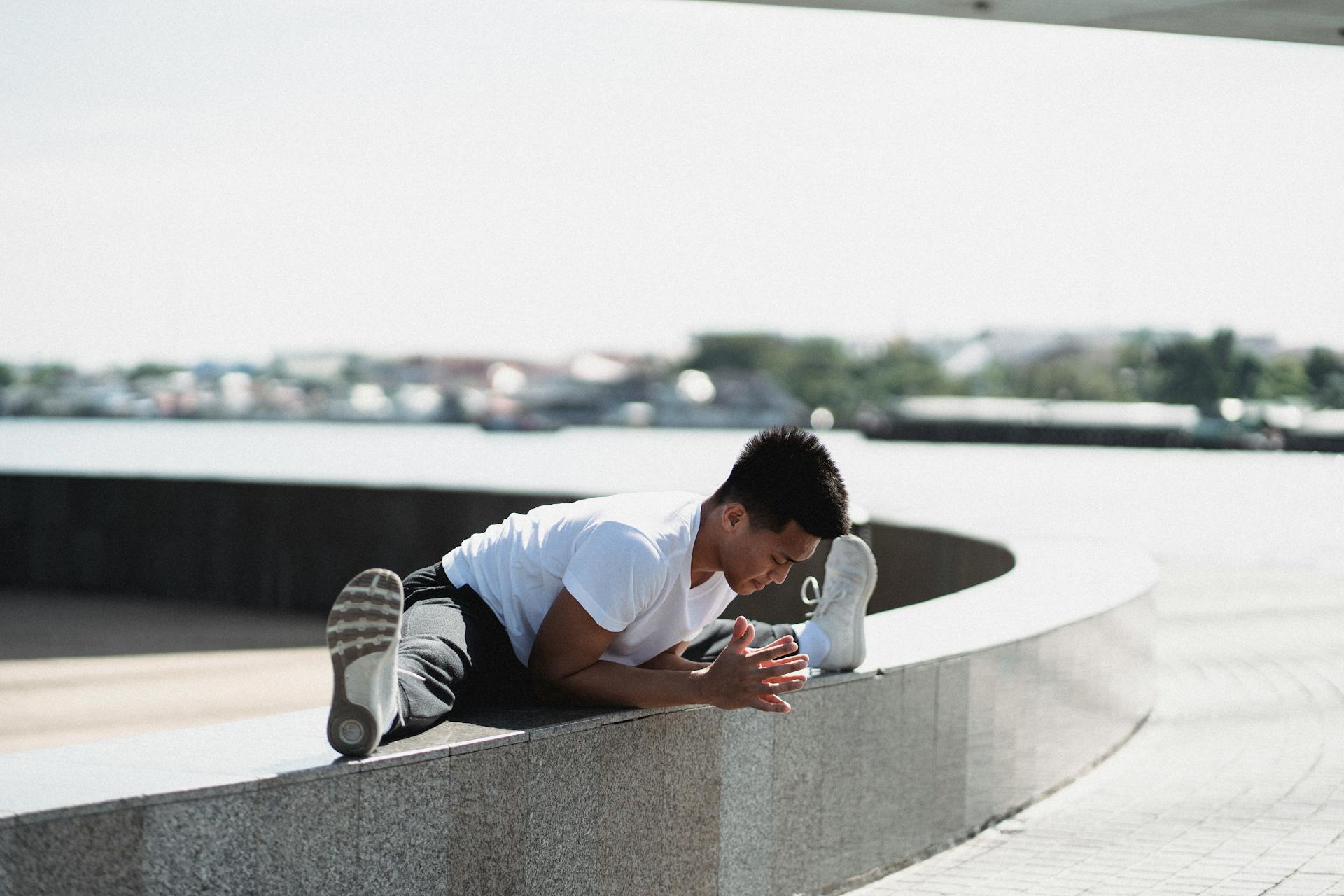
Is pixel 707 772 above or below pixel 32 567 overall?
above

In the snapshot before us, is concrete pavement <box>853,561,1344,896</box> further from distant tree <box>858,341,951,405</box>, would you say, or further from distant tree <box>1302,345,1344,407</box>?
distant tree <box>858,341,951,405</box>

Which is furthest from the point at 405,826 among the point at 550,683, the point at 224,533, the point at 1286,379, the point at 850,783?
the point at 1286,379

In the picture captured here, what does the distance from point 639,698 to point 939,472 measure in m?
60.9

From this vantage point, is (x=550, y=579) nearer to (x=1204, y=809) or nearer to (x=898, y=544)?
(x=1204, y=809)

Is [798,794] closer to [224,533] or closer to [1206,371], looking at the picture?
[224,533]

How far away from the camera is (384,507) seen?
12516 mm

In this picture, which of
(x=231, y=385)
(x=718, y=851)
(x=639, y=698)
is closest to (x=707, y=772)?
(x=718, y=851)

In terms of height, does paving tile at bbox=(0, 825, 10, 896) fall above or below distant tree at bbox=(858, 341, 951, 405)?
above

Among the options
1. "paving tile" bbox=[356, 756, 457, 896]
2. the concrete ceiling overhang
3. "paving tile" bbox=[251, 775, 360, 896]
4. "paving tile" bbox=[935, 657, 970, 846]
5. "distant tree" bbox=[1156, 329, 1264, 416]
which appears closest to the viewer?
"paving tile" bbox=[251, 775, 360, 896]

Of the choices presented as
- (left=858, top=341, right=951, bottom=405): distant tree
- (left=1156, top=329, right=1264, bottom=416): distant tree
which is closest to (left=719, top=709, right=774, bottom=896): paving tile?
(left=1156, top=329, right=1264, bottom=416): distant tree

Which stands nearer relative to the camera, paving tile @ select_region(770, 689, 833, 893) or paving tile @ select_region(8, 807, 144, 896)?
paving tile @ select_region(8, 807, 144, 896)

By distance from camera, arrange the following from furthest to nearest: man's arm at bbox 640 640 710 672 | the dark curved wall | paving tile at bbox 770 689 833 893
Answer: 1. the dark curved wall
2. paving tile at bbox 770 689 833 893
3. man's arm at bbox 640 640 710 672

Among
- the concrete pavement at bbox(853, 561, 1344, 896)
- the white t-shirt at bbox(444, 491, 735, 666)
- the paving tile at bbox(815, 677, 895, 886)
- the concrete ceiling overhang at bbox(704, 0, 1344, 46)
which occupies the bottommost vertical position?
the concrete pavement at bbox(853, 561, 1344, 896)

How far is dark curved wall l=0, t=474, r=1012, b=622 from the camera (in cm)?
1252
